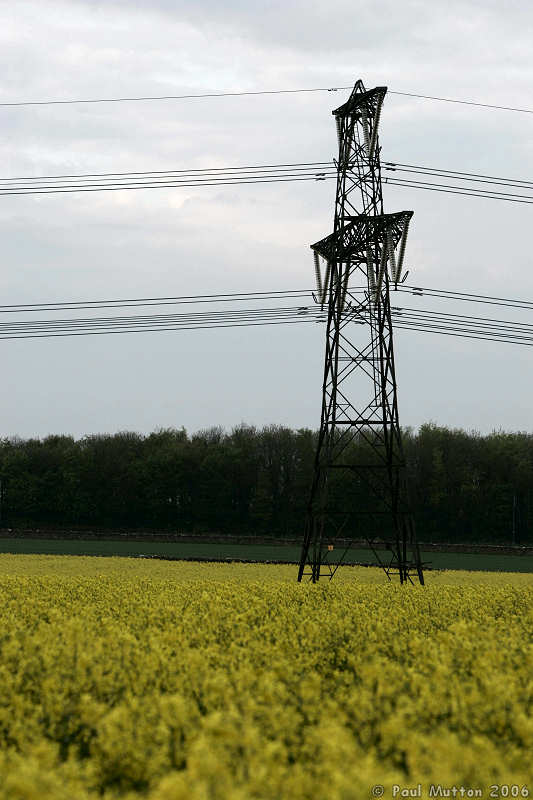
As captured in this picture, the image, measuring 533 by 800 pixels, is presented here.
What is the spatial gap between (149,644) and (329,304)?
19976 millimetres

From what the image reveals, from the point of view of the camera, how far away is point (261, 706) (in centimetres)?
704

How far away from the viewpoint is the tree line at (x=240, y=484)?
3775 inches

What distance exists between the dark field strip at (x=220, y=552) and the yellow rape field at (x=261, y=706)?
41592 millimetres

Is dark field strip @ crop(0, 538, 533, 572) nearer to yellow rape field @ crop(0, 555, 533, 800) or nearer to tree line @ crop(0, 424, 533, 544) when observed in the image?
tree line @ crop(0, 424, 533, 544)

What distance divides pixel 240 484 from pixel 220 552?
41.8m

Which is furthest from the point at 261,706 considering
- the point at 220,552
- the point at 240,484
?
the point at 240,484

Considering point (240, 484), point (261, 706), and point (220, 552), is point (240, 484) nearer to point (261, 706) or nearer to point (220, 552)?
point (220, 552)

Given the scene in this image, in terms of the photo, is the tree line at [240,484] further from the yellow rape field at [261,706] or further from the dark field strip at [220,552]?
the yellow rape field at [261,706]

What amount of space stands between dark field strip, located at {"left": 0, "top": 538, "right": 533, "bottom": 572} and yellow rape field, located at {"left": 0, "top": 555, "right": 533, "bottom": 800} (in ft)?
136

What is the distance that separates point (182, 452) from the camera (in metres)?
108

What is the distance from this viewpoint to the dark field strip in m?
57.2

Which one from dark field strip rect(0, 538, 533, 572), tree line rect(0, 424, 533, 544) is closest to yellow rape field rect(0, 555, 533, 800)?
dark field strip rect(0, 538, 533, 572)

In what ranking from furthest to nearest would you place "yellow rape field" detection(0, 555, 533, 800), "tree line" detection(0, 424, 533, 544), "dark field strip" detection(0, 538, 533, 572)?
"tree line" detection(0, 424, 533, 544) → "dark field strip" detection(0, 538, 533, 572) → "yellow rape field" detection(0, 555, 533, 800)

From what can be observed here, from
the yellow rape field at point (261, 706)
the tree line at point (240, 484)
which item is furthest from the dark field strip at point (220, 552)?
the yellow rape field at point (261, 706)
